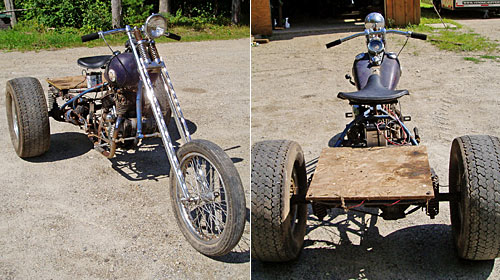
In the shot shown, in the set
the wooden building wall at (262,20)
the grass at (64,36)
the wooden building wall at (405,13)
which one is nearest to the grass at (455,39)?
the wooden building wall at (405,13)

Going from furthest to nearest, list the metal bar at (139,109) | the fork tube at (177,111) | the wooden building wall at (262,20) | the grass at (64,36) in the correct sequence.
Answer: the wooden building wall at (262,20) < the grass at (64,36) < the metal bar at (139,109) < the fork tube at (177,111)

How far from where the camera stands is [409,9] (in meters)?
13.0

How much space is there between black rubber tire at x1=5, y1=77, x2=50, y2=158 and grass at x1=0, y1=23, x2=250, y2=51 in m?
7.33

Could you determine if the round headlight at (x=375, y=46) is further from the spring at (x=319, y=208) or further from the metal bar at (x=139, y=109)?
the metal bar at (x=139, y=109)

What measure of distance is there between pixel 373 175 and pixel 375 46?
5.03ft

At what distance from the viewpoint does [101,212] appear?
13.9 ft

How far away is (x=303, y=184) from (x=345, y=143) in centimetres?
69

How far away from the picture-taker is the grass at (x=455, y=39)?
401 inches

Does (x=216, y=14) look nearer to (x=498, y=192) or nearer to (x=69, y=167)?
(x=69, y=167)

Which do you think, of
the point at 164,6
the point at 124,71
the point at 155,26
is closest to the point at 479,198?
the point at 155,26

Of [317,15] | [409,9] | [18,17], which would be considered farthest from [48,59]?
[317,15]

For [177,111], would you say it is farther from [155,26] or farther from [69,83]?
[69,83]

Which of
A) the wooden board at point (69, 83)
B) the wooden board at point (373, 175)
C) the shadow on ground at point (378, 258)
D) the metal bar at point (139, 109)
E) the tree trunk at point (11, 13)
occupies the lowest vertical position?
the shadow on ground at point (378, 258)

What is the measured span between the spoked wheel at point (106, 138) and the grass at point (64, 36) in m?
7.96
